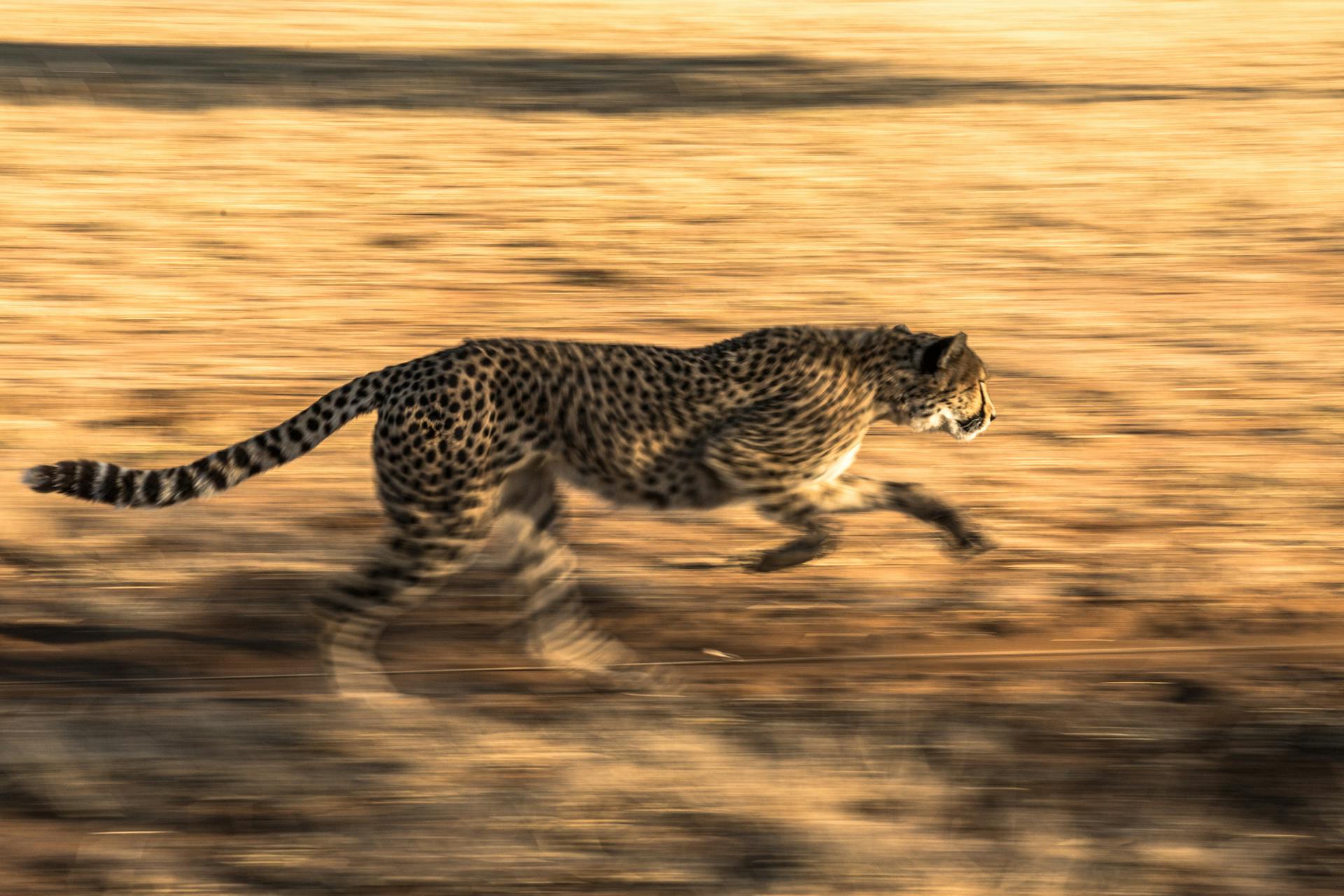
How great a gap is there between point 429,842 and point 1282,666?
9.83 ft

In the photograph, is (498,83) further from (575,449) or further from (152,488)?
(152,488)

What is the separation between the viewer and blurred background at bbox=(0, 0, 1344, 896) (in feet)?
15.7

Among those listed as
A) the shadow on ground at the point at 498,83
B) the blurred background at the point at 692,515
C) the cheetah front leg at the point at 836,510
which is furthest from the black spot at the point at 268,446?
the shadow on ground at the point at 498,83

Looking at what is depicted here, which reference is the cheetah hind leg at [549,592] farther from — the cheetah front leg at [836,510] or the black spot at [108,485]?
the black spot at [108,485]

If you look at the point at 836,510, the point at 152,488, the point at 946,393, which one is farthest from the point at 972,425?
the point at 152,488

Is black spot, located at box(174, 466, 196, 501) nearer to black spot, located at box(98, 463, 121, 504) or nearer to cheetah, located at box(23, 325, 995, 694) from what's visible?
cheetah, located at box(23, 325, 995, 694)

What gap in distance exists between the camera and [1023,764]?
5.19 metres

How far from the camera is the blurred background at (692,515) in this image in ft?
15.7

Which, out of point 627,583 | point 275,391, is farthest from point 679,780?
point 275,391

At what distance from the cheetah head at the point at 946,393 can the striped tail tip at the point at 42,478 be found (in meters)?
2.90

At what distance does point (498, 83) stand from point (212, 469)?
37.3 ft

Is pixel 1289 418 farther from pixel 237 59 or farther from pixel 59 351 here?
pixel 237 59

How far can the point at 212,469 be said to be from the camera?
5.39 meters

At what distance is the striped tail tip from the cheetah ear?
9.79 ft
